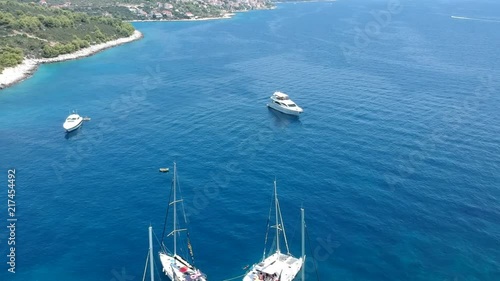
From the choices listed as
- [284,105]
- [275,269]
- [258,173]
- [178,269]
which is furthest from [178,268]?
[284,105]

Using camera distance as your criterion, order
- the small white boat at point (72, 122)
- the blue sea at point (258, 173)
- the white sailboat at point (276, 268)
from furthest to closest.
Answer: the small white boat at point (72, 122)
the blue sea at point (258, 173)
the white sailboat at point (276, 268)

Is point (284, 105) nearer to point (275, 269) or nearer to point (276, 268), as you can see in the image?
point (276, 268)

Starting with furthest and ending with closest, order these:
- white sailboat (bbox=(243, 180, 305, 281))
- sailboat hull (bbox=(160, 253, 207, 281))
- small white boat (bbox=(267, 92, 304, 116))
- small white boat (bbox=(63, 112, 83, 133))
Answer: small white boat (bbox=(267, 92, 304, 116)) → small white boat (bbox=(63, 112, 83, 133)) → white sailboat (bbox=(243, 180, 305, 281)) → sailboat hull (bbox=(160, 253, 207, 281))

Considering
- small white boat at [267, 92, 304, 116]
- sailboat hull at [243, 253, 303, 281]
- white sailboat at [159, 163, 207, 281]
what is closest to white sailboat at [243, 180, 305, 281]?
sailboat hull at [243, 253, 303, 281]

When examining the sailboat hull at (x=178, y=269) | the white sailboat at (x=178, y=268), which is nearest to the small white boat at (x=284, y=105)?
the white sailboat at (x=178, y=268)

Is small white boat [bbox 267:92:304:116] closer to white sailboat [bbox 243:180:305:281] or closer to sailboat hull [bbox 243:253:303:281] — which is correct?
white sailboat [bbox 243:180:305:281]

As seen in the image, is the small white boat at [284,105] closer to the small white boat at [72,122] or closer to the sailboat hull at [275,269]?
the small white boat at [72,122]

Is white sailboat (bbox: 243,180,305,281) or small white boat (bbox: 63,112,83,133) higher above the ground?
white sailboat (bbox: 243,180,305,281)
